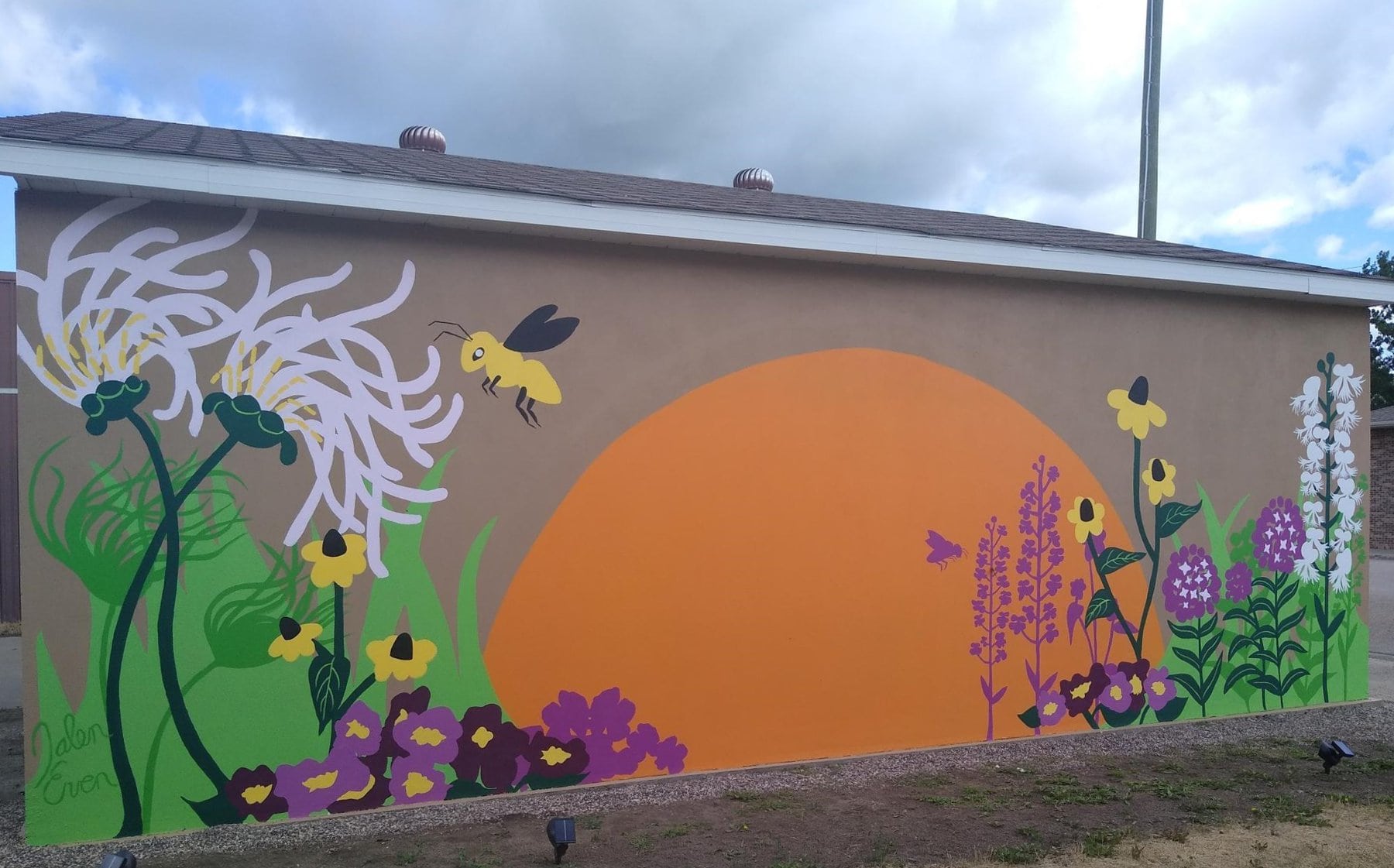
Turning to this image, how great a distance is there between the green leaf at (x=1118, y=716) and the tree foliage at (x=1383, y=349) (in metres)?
33.5

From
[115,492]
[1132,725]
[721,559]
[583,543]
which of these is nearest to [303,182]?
[115,492]

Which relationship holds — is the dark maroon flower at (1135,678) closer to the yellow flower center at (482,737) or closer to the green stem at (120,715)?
the yellow flower center at (482,737)

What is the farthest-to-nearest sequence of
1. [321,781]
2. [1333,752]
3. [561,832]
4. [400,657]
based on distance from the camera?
[1333,752] → [400,657] → [321,781] → [561,832]

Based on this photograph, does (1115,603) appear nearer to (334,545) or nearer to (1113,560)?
(1113,560)

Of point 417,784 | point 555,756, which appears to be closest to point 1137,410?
point 555,756

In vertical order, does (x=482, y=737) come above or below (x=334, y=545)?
below

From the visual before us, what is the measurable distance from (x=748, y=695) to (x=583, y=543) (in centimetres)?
138

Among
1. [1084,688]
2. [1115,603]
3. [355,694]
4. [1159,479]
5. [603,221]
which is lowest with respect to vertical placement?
[1084,688]

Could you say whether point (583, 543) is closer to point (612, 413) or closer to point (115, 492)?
point (612, 413)

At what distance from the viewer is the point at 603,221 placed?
531 cm

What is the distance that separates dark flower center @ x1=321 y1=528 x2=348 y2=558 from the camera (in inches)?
197

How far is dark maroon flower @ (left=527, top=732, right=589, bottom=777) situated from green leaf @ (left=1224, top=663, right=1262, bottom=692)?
481cm

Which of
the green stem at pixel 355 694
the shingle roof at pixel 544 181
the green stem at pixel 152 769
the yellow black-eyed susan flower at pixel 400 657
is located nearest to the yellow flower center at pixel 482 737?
the yellow black-eyed susan flower at pixel 400 657

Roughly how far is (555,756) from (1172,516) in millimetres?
4662
